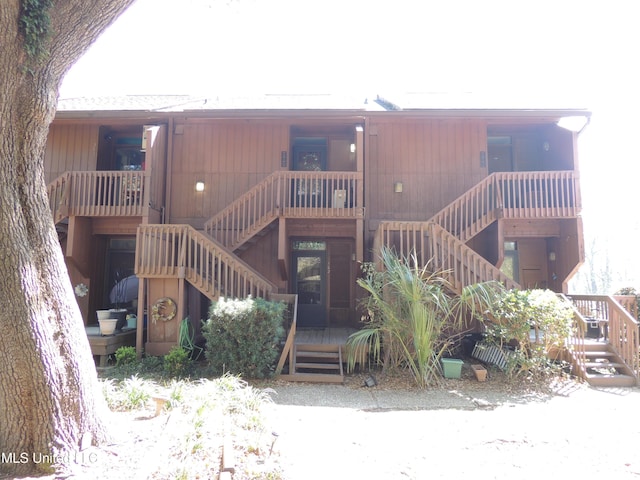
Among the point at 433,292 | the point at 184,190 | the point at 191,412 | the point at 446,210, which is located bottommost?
the point at 191,412

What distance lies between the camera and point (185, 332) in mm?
7328

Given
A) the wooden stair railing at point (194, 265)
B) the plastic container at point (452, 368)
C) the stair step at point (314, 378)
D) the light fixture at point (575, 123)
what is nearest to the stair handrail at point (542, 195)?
the light fixture at point (575, 123)

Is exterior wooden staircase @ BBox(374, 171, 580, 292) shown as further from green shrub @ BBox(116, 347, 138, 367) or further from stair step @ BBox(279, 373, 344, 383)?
green shrub @ BBox(116, 347, 138, 367)

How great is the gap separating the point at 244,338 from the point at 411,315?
289 centimetres

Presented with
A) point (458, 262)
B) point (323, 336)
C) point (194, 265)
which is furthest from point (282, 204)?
point (458, 262)

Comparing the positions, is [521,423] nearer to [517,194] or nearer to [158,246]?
[517,194]

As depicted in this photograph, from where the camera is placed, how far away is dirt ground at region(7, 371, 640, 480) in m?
3.22

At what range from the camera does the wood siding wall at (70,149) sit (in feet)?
31.7

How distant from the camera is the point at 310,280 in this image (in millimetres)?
9898

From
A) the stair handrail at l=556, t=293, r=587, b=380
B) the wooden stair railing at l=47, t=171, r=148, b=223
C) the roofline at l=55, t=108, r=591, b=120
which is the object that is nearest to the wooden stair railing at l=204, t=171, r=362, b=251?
the roofline at l=55, t=108, r=591, b=120

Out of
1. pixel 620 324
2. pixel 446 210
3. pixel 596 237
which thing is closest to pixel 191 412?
pixel 446 210

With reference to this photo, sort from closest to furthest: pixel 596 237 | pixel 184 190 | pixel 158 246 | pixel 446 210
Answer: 1. pixel 158 246
2. pixel 446 210
3. pixel 184 190
4. pixel 596 237

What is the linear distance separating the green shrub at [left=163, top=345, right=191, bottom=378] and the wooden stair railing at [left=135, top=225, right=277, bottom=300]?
1176 millimetres

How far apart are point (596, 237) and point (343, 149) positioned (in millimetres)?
31211
